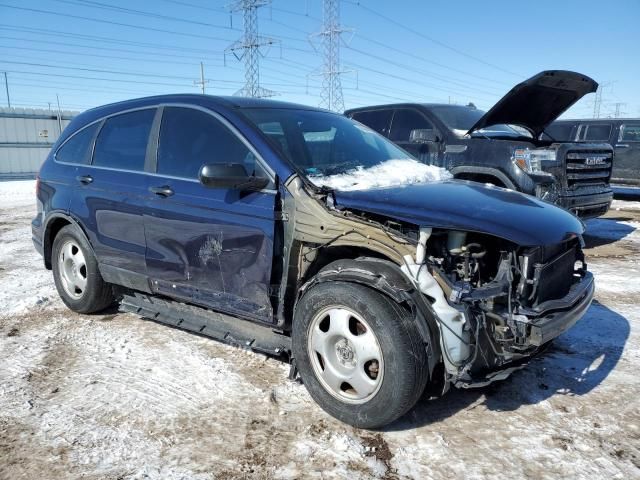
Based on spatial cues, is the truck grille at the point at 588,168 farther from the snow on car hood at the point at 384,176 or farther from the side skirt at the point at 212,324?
the side skirt at the point at 212,324

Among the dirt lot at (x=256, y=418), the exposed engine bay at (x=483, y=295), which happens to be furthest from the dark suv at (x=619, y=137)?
the exposed engine bay at (x=483, y=295)

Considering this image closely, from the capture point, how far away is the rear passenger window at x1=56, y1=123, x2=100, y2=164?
4.67 meters

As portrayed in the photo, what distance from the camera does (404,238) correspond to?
2828 millimetres

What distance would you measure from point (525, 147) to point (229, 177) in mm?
4795

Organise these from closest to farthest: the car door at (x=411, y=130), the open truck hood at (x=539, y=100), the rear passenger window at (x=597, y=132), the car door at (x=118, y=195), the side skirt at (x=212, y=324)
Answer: the side skirt at (x=212, y=324), the car door at (x=118, y=195), the open truck hood at (x=539, y=100), the car door at (x=411, y=130), the rear passenger window at (x=597, y=132)

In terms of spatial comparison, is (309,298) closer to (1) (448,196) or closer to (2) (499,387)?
(1) (448,196)

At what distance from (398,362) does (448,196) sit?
107 cm

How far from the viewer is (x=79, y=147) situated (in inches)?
188

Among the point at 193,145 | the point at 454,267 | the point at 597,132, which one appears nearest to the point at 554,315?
the point at 454,267

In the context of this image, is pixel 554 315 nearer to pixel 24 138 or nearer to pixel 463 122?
pixel 463 122

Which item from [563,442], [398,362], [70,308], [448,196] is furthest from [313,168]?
[70,308]

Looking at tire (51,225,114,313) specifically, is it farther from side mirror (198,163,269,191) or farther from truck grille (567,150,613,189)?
truck grille (567,150,613,189)

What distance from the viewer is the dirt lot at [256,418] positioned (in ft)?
8.55

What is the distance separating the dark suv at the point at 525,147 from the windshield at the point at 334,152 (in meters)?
2.84
